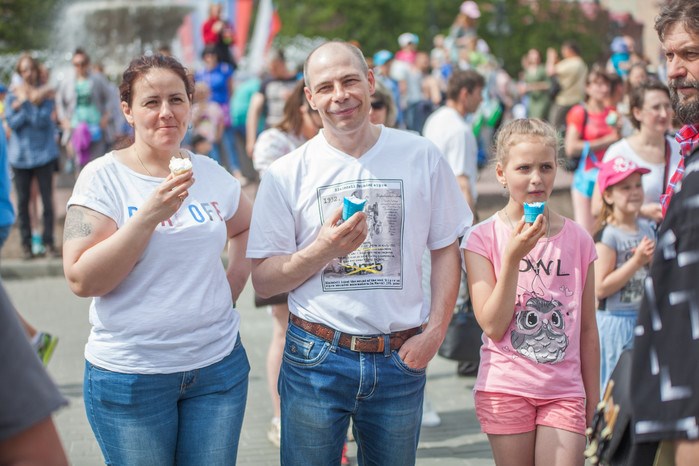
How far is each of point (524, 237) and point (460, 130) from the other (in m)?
3.75

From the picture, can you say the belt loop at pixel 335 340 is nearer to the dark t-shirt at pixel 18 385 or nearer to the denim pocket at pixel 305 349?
the denim pocket at pixel 305 349

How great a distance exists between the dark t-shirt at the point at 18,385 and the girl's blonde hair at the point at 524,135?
2571mm

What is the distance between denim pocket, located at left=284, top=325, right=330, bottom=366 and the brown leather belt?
24mm

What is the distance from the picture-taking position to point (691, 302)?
228cm

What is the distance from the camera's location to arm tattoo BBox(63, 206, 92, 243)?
3551 millimetres

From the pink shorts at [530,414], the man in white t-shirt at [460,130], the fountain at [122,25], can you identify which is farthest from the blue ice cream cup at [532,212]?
the fountain at [122,25]

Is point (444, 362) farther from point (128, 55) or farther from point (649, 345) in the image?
point (128, 55)

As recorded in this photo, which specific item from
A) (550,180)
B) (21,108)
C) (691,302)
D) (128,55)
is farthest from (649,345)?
(128,55)

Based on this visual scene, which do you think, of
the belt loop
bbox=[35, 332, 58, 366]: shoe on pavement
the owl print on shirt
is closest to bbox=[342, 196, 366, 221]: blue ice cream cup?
the belt loop

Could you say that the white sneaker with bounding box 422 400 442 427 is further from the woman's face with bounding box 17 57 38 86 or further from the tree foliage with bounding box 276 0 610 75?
the tree foliage with bounding box 276 0 610 75

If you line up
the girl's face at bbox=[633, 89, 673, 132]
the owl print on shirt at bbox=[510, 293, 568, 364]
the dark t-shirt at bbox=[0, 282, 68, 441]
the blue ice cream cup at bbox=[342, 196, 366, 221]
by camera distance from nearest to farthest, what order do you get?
the dark t-shirt at bbox=[0, 282, 68, 441] < the blue ice cream cup at bbox=[342, 196, 366, 221] < the owl print on shirt at bbox=[510, 293, 568, 364] < the girl's face at bbox=[633, 89, 673, 132]

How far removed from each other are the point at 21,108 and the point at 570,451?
9.71 meters

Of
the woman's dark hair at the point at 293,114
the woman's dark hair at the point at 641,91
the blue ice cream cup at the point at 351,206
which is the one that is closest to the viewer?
the blue ice cream cup at the point at 351,206

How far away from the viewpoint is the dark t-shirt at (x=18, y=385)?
194 cm
